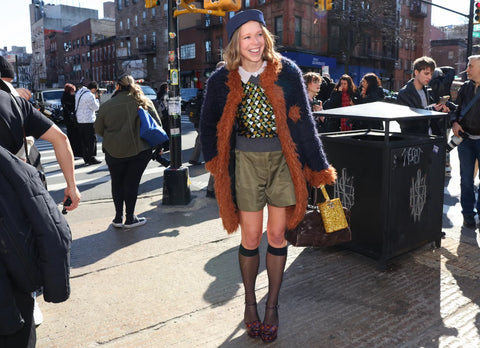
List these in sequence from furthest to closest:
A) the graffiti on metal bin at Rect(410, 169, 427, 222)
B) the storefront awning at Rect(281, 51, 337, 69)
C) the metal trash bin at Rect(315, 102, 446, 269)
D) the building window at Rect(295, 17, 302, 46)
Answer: the building window at Rect(295, 17, 302, 46) → the storefront awning at Rect(281, 51, 337, 69) → the graffiti on metal bin at Rect(410, 169, 427, 222) → the metal trash bin at Rect(315, 102, 446, 269)

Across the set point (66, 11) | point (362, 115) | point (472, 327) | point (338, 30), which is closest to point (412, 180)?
point (362, 115)

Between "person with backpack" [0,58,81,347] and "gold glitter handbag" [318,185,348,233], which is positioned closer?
"person with backpack" [0,58,81,347]

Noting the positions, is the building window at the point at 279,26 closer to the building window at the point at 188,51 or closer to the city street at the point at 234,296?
the building window at the point at 188,51

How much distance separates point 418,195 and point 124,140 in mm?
3215

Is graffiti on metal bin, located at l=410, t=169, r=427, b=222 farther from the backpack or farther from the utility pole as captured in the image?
the utility pole

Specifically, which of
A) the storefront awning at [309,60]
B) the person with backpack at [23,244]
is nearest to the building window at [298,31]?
the storefront awning at [309,60]

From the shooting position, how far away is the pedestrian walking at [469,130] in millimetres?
4914

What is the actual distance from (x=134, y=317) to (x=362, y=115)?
2433 millimetres

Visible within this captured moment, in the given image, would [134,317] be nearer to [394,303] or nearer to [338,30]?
[394,303]

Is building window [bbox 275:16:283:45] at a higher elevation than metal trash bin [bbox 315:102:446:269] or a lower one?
higher

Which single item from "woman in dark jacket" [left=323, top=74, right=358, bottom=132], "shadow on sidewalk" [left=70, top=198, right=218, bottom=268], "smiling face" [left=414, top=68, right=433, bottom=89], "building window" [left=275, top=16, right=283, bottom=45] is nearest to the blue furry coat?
"shadow on sidewalk" [left=70, top=198, right=218, bottom=268]

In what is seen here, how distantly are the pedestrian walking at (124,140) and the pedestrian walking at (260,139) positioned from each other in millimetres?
2533

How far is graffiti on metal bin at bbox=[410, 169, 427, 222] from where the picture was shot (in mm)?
3934

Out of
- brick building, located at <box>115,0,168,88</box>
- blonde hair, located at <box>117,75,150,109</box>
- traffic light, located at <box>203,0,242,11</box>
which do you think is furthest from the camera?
brick building, located at <box>115,0,168,88</box>
